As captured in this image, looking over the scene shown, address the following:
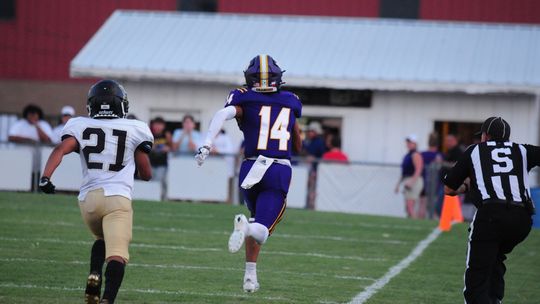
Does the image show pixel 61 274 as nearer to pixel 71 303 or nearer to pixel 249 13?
pixel 71 303

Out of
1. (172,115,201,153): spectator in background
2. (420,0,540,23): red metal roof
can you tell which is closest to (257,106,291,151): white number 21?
(172,115,201,153): spectator in background

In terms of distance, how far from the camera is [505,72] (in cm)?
2339

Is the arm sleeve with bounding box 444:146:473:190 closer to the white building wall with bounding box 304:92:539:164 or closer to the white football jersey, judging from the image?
the white football jersey

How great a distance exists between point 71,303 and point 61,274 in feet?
6.02

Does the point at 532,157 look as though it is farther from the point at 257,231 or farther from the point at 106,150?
the point at 106,150

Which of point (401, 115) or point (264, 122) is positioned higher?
point (401, 115)

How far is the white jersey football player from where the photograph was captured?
7852 millimetres

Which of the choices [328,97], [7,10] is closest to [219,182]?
[328,97]

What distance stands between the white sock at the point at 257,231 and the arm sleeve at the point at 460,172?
1.49 meters

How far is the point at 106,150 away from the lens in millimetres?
8016

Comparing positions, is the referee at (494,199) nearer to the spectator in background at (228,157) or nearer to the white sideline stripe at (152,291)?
the white sideline stripe at (152,291)

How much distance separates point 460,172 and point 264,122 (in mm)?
1663

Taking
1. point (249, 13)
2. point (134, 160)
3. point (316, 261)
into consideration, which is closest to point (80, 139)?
point (134, 160)

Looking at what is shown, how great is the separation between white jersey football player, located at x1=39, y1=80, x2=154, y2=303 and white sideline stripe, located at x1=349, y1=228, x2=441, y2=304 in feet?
8.54
